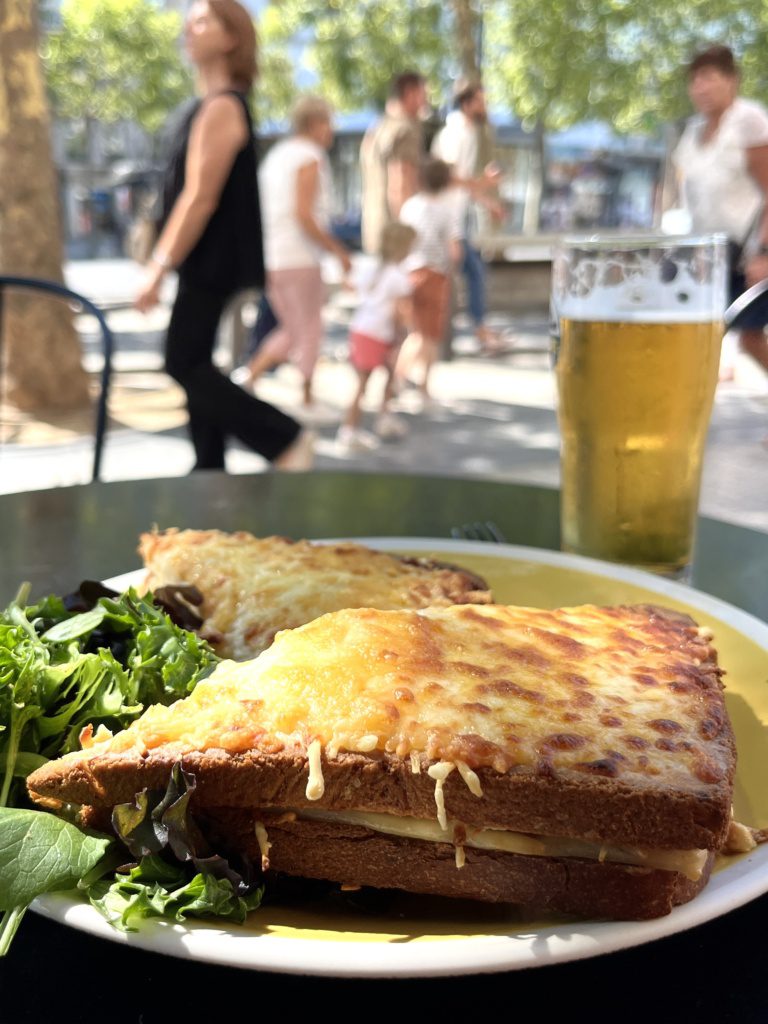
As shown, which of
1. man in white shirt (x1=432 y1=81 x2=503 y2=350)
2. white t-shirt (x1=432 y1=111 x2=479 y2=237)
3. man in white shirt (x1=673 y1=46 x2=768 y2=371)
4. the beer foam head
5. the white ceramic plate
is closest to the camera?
the white ceramic plate

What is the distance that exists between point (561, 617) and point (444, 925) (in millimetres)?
509

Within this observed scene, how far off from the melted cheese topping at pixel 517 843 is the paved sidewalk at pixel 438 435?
5.43 meters

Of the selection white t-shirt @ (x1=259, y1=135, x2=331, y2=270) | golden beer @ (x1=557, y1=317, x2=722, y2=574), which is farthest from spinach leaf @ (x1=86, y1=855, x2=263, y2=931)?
white t-shirt @ (x1=259, y1=135, x2=331, y2=270)

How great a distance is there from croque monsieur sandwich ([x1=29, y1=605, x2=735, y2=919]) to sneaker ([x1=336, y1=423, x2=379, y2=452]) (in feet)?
23.3

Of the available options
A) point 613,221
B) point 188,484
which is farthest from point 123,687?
point 613,221

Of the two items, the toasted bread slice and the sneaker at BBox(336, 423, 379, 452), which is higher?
the toasted bread slice

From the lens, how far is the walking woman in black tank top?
17.3 feet

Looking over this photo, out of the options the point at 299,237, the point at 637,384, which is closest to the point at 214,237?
the point at 299,237

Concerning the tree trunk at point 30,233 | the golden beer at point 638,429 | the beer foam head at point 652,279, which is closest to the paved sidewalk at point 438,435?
Result: the tree trunk at point 30,233

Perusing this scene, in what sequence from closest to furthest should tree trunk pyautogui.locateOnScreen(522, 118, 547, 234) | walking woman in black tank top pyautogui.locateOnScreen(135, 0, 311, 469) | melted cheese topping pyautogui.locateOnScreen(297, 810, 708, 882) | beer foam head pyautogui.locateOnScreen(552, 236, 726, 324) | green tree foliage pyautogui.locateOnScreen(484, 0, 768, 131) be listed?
melted cheese topping pyautogui.locateOnScreen(297, 810, 708, 882) → beer foam head pyautogui.locateOnScreen(552, 236, 726, 324) → walking woman in black tank top pyautogui.locateOnScreen(135, 0, 311, 469) → green tree foliage pyautogui.locateOnScreen(484, 0, 768, 131) → tree trunk pyautogui.locateOnScreen(522, 118, 547, 234)

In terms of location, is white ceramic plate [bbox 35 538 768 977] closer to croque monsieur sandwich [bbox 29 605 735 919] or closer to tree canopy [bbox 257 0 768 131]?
croque monsieur sandwich [bbox 29 605 735 919]

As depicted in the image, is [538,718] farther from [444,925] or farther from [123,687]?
[123,687]

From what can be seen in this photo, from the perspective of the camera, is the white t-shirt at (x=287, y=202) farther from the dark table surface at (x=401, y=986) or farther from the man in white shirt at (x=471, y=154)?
the dark table surface at (x=401, y=986)

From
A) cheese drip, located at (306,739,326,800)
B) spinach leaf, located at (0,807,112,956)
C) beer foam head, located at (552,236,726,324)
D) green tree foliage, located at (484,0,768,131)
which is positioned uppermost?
green tree foliage, located at (484,0,768,131)
